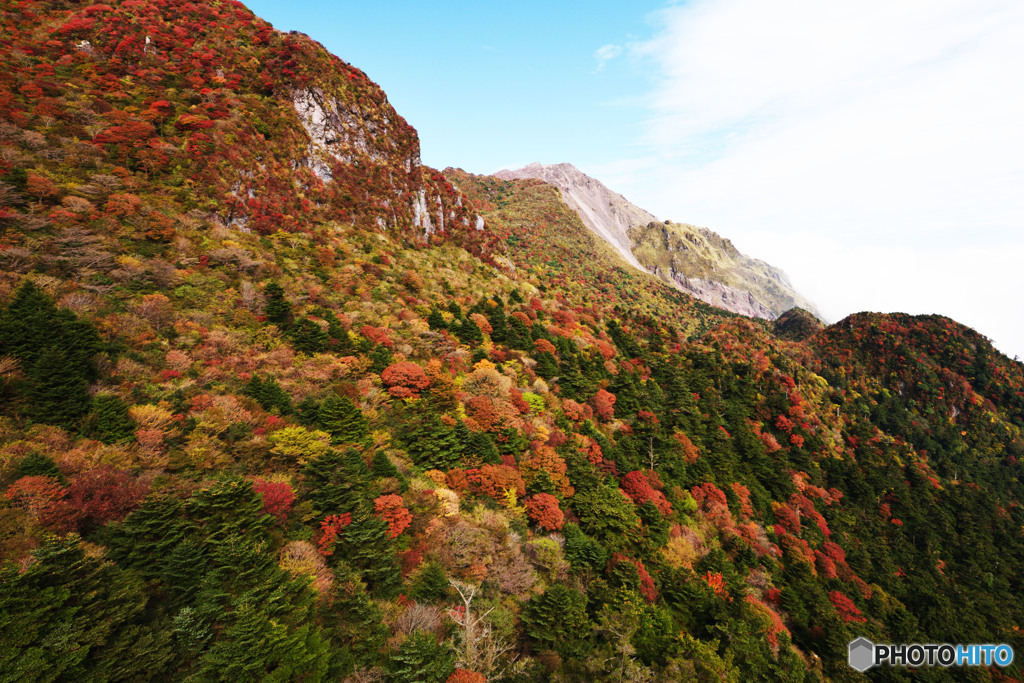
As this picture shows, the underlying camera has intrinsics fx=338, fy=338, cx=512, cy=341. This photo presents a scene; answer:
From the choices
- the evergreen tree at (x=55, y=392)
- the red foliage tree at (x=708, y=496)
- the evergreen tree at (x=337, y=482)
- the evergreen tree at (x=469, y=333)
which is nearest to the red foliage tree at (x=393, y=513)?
the evergreen tree at (x=337, y=482)

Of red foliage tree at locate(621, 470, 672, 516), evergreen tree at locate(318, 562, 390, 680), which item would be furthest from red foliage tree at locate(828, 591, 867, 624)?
evergreen tree at locate(318, 562, 390, 680)

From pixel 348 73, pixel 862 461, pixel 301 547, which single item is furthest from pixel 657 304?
pixel 301 547

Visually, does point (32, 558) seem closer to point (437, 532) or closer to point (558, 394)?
point (437, 532)

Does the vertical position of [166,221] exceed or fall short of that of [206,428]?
it exceeds it

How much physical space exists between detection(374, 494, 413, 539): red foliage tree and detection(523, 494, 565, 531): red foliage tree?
31.4 ft

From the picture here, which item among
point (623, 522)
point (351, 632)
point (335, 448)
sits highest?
point (335, 448)

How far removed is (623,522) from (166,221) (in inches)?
1848

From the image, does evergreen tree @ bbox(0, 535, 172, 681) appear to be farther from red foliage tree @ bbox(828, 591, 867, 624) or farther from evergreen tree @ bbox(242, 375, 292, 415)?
red foliage tree @ bbox(828, 591, 867, 624)

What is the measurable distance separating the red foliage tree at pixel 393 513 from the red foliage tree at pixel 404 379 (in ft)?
34.0

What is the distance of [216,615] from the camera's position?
12.1 meters

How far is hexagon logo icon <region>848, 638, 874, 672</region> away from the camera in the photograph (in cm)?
2812

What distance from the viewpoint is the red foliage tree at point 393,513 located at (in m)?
18.7

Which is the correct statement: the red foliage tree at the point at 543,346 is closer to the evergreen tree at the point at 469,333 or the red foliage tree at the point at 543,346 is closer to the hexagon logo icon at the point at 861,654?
the evergreen tree at the point at 469,333

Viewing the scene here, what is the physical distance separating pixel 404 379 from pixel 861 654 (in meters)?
45.7
